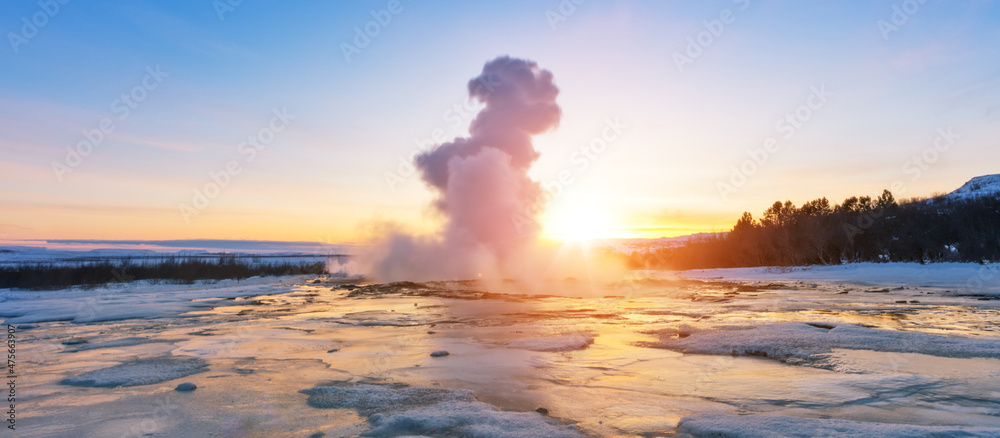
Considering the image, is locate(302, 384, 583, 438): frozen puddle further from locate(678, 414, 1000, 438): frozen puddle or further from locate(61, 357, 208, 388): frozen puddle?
locate(61, 357, 208, 388): frozen puddle

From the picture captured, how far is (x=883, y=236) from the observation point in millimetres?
48719

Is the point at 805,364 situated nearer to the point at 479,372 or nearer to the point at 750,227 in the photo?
the point at 479,372

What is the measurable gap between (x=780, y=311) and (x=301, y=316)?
45.0 ft

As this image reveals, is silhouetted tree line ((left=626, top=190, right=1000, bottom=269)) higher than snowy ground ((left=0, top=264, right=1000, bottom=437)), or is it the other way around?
silhouetted tree line ((left=626, top=190, right=1000, bottom=269))

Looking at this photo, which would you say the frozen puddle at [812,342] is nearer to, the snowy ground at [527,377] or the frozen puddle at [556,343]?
the snowy ground at [527,377]

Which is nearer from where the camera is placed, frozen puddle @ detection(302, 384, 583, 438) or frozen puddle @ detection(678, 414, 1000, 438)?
frozen puddle @ detection(678, 414, 1000, 438)

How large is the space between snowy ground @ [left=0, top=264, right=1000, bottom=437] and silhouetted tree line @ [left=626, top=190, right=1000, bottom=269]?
1537 inches

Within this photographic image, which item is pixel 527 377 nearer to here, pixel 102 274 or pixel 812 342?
pixel 812 342

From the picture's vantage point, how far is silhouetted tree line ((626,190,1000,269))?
4359 cm

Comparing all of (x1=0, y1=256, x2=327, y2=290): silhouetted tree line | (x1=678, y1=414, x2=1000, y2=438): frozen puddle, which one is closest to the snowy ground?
(x1=678, y1=414, x2=1000, y2=438): frozen puddle

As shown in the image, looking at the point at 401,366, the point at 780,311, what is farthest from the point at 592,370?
the point at 780,311

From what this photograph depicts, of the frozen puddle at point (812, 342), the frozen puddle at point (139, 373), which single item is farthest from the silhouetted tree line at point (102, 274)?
the frozen puddle at point (812, 342)

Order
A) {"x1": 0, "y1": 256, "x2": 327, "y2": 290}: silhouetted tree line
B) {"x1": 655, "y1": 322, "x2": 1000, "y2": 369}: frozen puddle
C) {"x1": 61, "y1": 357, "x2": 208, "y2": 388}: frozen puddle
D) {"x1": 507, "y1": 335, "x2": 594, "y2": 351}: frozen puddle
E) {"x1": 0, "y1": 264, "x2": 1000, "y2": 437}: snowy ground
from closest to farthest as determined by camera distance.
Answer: {"x1": 0, "y1": 264, "x2": 1000, "y2": 437}: snowy ground → {"x1": 61, "y1": 357, "x2": 208, "y2": 388}: frozen puddle → {"x1": 655, "y1": 322, "x2": 1000, "y2": 369}: frozen puddle → {"x1": 507, "y1": 335, "x2": 594, "y2": 351}: frozen puddle → {"x1": 0, "y1": 256, "x2": 327, "y2": 290}: silhouetted tree line

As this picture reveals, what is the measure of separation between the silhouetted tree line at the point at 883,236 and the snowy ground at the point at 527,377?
128 ft
